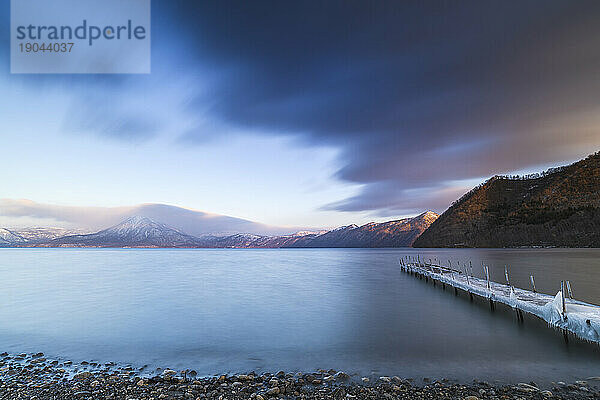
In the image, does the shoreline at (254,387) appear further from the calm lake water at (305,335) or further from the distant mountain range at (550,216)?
the distant mountain range at (550,216)

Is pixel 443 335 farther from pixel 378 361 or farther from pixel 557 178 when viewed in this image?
pixel 557 178

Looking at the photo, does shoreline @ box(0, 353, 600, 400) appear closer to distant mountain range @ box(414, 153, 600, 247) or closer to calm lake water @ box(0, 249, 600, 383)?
calm lake water @ box(0, 249, 600, 383)

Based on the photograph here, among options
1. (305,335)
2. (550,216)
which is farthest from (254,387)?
(550,216)

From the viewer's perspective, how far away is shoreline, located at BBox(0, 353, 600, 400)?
25.8ft

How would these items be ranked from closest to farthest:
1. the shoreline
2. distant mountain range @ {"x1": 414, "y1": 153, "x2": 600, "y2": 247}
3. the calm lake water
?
the shoreline
the calm lake water
distant mountain range @ {"x1": 414, "y1": 153, "x2": 600, "y2": 247}

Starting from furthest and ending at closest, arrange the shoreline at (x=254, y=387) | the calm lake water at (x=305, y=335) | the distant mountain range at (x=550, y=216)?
1. the distant mountain range at (x=550, y=216)
2. the calm lake water at (x=305, y=335)
3. the shoreline at (x=254, y=387)

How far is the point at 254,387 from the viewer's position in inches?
338

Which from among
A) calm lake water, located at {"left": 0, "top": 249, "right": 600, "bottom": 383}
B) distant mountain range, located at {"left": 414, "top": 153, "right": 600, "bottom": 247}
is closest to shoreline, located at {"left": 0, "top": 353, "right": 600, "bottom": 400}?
calm lake water, located at {"left": 0, "top": 249, "right": 600, "bottom": 383}

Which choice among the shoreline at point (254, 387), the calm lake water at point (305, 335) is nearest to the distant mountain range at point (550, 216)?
the calm lake water at point (305, 335)

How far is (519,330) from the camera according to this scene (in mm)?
14859

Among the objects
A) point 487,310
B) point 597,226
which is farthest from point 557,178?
point 487,310

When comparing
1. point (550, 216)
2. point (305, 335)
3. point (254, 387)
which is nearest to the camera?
point (254, 387)

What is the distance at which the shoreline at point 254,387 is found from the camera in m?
7.86

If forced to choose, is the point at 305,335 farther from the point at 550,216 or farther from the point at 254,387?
the point at 550,216
